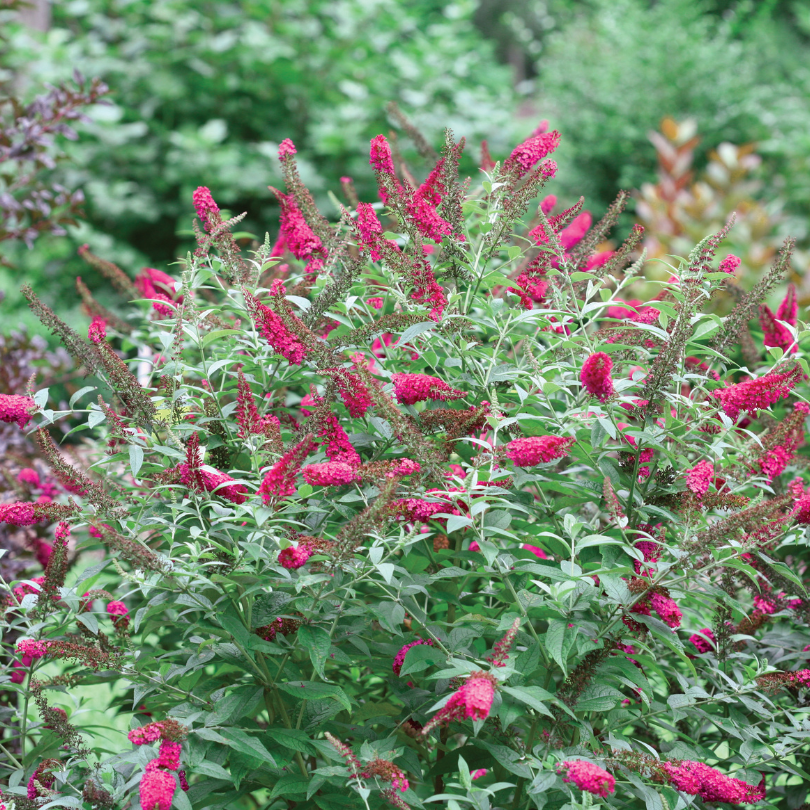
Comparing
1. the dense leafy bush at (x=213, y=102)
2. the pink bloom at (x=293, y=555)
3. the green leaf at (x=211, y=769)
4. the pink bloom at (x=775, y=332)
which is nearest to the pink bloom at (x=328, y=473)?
the pink bloom at (x=293, y=555)

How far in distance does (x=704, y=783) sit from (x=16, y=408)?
164 centimetres

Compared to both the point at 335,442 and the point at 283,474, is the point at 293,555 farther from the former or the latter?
the point at 335,442

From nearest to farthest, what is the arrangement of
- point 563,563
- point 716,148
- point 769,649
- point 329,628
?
1. point 563,563
2. point 329,628
3. point 769,649
4. point 716,148

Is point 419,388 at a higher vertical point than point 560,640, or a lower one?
higher

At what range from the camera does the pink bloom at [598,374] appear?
158cm

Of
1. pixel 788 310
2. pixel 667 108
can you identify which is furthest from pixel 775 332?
pixel 667 108

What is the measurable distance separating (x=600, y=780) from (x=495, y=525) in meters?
0.54

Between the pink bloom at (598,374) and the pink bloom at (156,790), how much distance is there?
104cm

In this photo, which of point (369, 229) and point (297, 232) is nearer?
point (369, 229)

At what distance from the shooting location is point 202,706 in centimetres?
182

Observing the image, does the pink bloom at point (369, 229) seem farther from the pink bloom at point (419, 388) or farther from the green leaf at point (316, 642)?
the green leaf at point (316, 642)

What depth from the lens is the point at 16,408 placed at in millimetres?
1795

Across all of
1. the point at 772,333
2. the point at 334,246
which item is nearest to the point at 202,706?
the point at 334,246

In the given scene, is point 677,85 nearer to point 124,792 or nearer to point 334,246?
point 334,246
